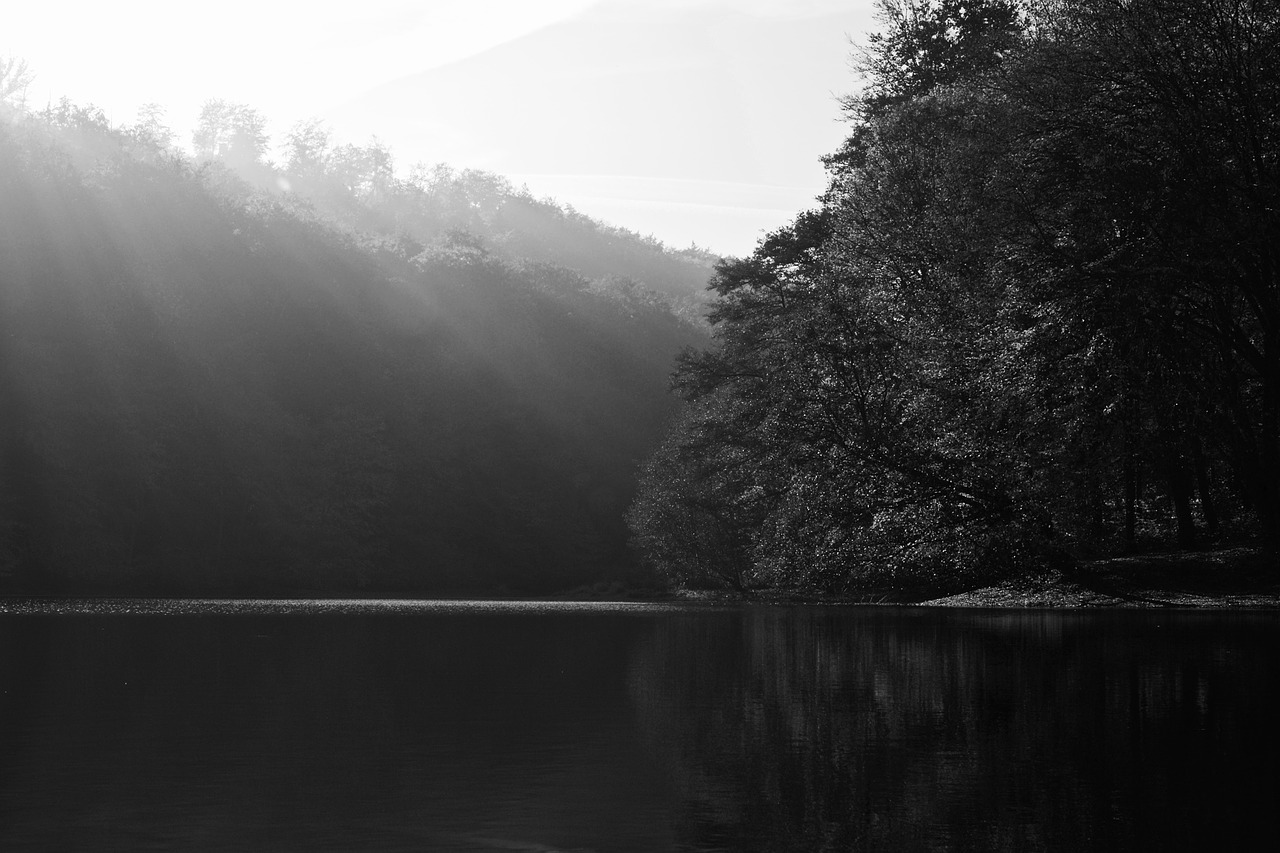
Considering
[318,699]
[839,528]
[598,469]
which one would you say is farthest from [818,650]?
[598,469]

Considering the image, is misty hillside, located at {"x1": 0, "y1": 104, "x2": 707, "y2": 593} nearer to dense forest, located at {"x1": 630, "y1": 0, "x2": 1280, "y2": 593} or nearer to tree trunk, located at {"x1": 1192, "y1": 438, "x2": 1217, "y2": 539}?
dense forest, located at {"x1": 630, "y1": 0, "x2": 1280, "y2": 593}

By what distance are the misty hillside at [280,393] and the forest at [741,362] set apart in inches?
8.8

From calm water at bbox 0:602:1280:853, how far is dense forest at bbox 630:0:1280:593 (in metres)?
8.52

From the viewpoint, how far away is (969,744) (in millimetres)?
8500

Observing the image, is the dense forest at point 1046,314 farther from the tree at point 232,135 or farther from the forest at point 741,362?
the tree at point 232,135

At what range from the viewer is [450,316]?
9175 cm

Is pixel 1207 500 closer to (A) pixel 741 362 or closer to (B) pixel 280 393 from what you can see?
(A) pixel 741 362

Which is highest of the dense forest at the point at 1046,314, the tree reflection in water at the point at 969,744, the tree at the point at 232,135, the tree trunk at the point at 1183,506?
the tree at the point at 232,135

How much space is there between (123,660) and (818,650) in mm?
8291

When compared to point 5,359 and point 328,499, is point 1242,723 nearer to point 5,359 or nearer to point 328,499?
point 5,359

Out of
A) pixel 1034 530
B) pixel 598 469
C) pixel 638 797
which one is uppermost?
pixel 598 469

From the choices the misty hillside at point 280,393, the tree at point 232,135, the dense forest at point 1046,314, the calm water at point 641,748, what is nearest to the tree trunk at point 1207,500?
the dense forest at point 1046,314

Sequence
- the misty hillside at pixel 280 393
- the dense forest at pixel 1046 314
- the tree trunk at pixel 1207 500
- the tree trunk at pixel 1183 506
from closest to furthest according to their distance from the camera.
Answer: the dense forest at pixel 1046 314 < the tree trunk at pixel 1183 506 < the tree trunk at pixel 1207 500 < the misty hillside at pixel 280 393

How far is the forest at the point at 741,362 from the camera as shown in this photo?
80.8 ft
